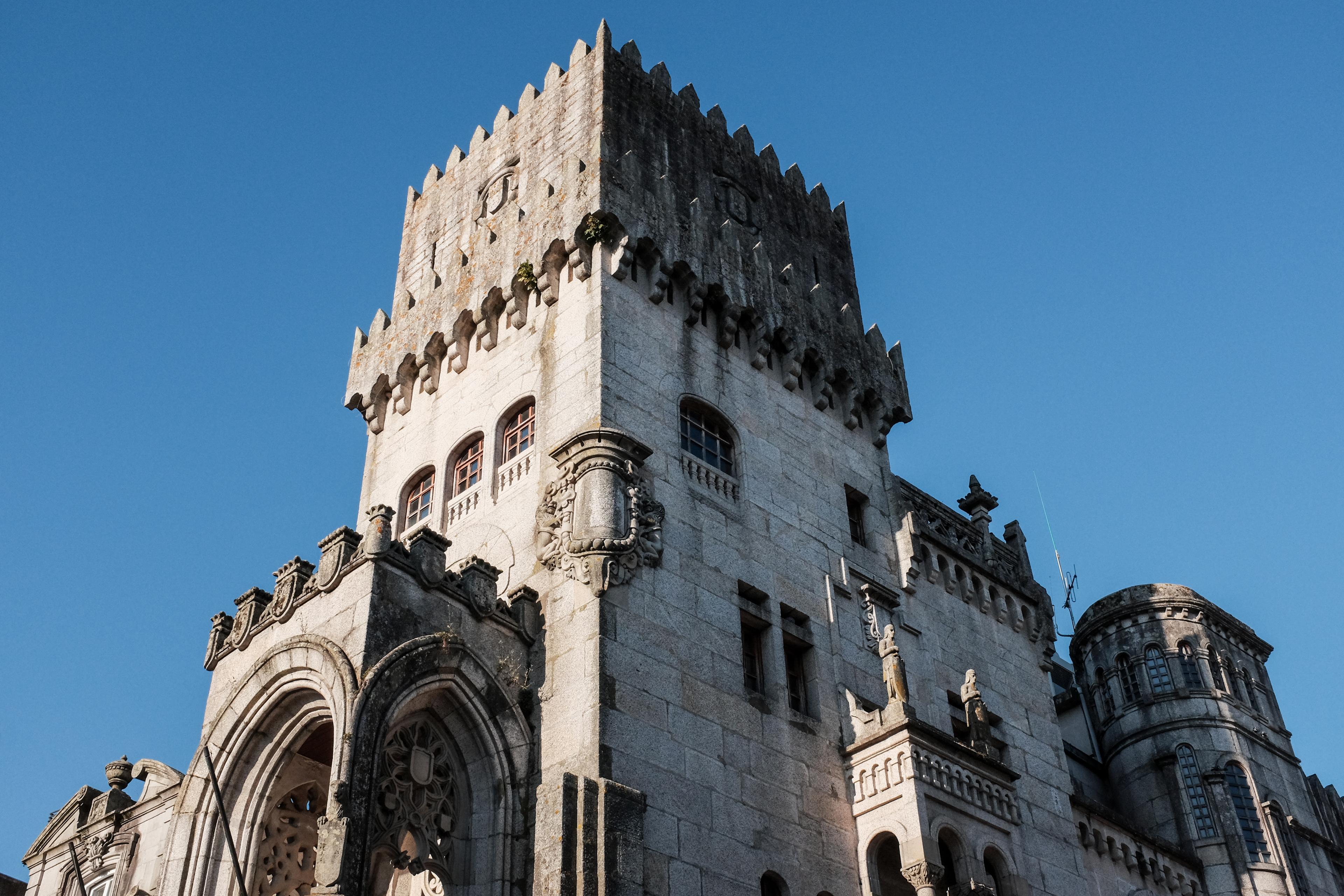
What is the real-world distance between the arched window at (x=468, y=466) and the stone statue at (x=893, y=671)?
8.45 metres

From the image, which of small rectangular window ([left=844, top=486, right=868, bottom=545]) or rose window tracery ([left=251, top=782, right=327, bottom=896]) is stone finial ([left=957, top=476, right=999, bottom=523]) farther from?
rose window tracery ([left=251, top=782, right=327, bottom=896])

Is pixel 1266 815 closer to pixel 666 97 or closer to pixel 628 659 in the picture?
pixel 628 659

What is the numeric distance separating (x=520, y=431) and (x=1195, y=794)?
66.3ft

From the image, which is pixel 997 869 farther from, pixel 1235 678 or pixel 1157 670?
pixel 1235 678

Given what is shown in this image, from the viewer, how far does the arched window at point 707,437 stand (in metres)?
27.2

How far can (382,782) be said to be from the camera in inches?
808

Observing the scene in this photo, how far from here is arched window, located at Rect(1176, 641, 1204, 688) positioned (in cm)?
3809

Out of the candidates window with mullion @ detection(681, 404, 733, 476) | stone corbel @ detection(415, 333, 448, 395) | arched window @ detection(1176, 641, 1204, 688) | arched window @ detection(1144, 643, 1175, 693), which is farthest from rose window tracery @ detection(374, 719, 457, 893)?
arched window @ detection(1176, 641, 1204, 688)

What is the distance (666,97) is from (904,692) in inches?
616

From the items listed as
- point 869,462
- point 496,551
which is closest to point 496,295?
point 496,551

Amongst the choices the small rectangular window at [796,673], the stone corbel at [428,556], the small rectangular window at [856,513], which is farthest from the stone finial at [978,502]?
the stone corbel at [428,556]

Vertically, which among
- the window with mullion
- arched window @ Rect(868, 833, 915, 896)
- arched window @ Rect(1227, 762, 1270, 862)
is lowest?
arched window @ Rect(868, 833, 915, 896)

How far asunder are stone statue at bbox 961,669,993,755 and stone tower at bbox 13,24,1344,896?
102mm

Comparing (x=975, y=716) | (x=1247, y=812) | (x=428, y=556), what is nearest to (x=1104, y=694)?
(x=1247, y=812)
